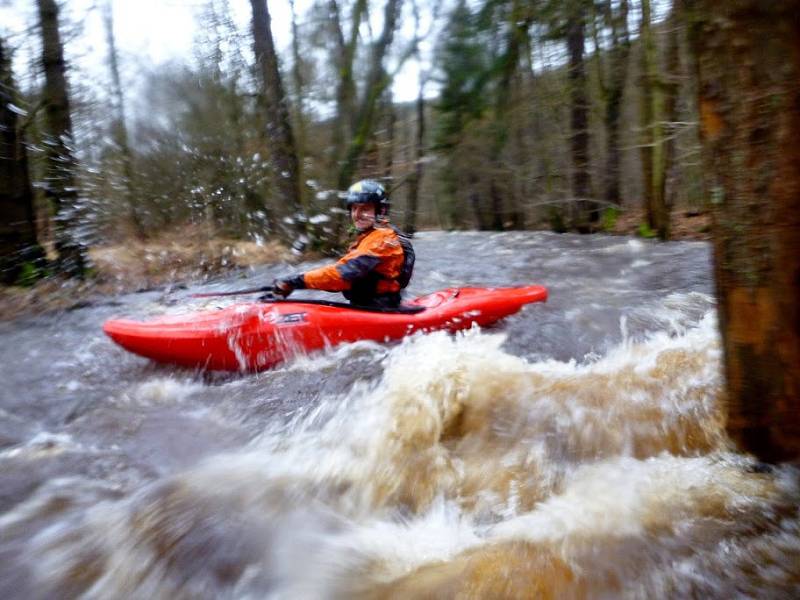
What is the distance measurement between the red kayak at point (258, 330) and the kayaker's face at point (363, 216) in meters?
0.62

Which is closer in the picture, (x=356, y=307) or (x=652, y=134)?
(x=356, y=307)

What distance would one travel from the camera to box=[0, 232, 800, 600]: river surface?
213cm

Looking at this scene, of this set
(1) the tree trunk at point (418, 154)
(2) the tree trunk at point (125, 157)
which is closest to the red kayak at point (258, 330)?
(2) the tree trunk at point (125, 157)

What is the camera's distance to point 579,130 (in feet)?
42.3

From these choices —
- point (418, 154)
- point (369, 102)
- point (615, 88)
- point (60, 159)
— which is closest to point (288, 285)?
point (60, 159)

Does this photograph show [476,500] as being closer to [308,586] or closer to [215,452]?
[308,586]

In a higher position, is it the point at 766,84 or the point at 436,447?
the point at 766,84

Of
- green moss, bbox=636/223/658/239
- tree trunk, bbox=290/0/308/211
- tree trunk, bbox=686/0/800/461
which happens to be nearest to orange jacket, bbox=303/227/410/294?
tree trunk, bbox=686/0/800/461

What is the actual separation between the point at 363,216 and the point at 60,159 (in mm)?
5458

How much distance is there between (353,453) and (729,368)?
173 cm

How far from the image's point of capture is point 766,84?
1999 millimetres

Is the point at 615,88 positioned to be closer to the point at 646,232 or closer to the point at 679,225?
the point at 679,225

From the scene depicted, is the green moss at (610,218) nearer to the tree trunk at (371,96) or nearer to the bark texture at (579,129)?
the bark texture at (579,129)

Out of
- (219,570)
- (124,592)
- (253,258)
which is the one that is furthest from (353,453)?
(253,258)
